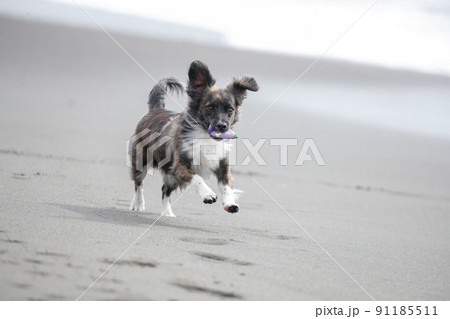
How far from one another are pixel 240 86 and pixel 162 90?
1.03m

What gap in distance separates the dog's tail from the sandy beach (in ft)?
3.40

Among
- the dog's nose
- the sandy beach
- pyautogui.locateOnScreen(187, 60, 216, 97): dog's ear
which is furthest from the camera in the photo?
pyautogui.locateOnScreen(187, 60, 216, 97): dog's ear

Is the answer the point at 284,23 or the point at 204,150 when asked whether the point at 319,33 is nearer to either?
the point at 284,23

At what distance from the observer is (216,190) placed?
8000mm

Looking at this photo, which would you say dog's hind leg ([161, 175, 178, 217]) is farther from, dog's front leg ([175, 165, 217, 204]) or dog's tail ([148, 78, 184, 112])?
dog's tail ([148, 78, 184, 112])

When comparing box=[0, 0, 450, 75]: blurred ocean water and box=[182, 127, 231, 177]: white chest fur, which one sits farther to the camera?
box=[0, 0, 450, 75]: blurred ocean water

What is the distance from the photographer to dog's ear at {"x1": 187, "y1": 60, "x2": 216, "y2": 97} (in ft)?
21.5

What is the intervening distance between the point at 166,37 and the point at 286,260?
478 inches

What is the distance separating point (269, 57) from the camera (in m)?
15.9

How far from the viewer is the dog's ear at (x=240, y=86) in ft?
21.9

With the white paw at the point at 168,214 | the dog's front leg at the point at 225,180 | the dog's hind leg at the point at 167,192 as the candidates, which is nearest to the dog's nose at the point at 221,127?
the dog's front leg at the point at 225,180

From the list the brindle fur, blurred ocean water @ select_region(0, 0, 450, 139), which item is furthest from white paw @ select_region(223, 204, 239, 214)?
blurred ocean water @ select_region(0, 0, 450, 139)
